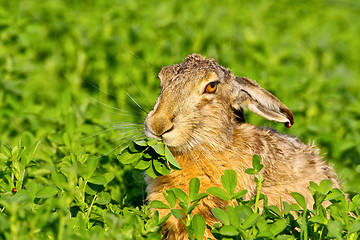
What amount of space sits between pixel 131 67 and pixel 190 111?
395cm

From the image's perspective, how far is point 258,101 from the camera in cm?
489

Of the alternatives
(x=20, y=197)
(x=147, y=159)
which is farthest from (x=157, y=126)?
(x=20, y=197)

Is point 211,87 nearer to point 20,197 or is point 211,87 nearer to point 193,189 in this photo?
point 193,189

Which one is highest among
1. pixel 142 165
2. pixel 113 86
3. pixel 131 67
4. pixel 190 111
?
pixel 190 111

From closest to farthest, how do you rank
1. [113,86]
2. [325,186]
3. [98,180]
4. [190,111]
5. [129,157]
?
1. [325,186]
2. [98,180]
3. [129,157]
4. [190,111]
5. [113,86]

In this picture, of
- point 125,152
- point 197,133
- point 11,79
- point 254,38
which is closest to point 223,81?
point 197,133

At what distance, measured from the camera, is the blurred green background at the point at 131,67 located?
5629 millimetres

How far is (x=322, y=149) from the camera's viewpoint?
6.50 metres

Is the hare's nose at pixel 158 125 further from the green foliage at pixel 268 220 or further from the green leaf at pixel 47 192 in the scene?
the green leaf at pixel 47 192

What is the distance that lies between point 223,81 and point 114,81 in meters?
3.24

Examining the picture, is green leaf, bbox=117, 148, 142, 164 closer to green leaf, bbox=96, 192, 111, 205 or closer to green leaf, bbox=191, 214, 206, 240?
green leaf, bbox=96, 192, 111, 205

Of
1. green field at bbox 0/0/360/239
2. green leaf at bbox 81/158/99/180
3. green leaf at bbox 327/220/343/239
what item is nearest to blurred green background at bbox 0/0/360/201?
green field at bbox 0/0/360/239

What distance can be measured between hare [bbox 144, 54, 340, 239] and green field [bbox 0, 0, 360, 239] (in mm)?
428

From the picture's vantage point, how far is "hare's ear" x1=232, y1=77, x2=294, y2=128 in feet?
15.8
